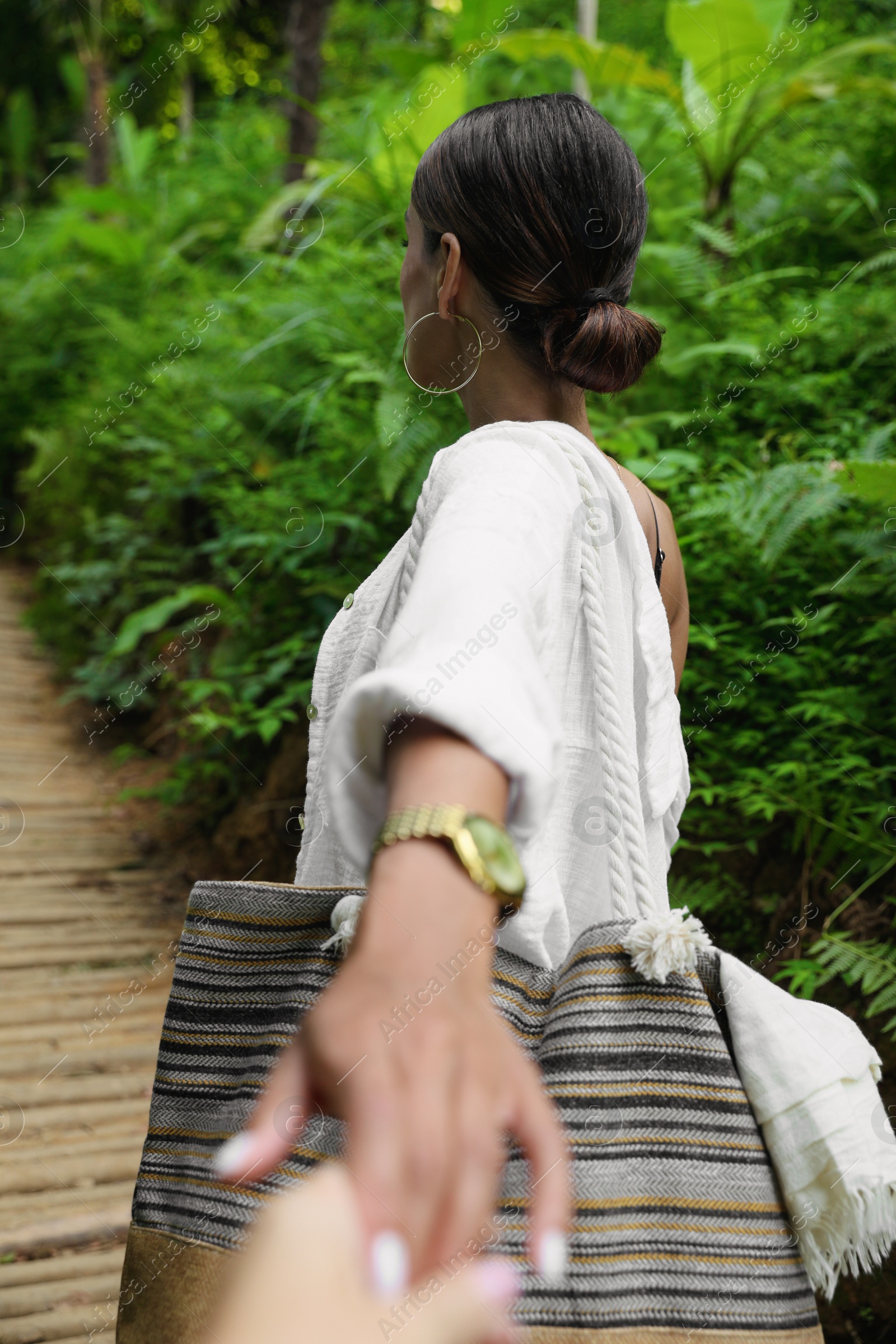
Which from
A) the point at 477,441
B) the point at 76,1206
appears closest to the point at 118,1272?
the point at 76,1206

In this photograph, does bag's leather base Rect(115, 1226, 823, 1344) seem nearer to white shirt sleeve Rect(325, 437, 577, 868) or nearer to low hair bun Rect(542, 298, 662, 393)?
white shirt sleeve Rect(325, 437, 577, 868)

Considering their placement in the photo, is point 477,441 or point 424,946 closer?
point 424,946

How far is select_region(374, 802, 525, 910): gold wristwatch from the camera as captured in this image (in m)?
0.53

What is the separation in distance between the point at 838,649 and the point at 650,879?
6.66 feet

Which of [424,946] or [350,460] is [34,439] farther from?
[424,946]

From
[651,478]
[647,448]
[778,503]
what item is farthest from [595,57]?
[778,503]

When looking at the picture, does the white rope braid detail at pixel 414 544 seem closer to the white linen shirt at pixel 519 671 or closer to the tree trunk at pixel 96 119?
the white linen shirt at pixel 519 671

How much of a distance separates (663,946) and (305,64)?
758 cm

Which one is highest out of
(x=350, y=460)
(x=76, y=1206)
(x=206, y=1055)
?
(x=206, y=1055)

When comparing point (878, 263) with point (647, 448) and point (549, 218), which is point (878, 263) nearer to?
point (647, 448)

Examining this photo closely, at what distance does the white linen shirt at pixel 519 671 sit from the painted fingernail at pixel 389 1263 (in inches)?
8.5

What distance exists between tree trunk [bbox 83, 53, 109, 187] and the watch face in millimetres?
13485

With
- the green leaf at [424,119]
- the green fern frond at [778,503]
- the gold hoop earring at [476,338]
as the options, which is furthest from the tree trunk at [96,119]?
the gold hoop earring at [476,338]

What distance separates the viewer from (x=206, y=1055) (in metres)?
0.94
